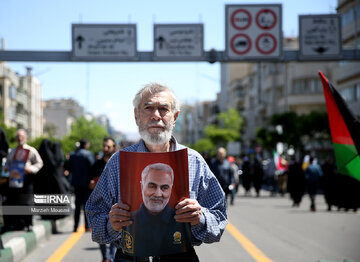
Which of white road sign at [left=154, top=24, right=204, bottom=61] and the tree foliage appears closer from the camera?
white road sign at [left=154, top=24, right=204, bottom=61]

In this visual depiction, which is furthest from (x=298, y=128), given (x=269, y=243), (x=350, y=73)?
(x=269, y=243)

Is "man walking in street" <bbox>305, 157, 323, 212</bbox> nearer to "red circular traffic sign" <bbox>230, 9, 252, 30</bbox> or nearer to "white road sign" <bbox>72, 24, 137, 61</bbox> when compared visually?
"red circular traffic sign" <bbox>230, 9, 252, 30</bbox>

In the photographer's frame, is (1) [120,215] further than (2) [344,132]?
No

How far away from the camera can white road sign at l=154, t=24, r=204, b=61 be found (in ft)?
61.0

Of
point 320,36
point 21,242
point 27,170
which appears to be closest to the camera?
point 21,242

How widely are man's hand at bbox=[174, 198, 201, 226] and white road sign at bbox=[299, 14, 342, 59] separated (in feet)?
54.2

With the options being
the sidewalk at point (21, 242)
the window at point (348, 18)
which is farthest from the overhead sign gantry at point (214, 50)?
the window at point (348, 18)

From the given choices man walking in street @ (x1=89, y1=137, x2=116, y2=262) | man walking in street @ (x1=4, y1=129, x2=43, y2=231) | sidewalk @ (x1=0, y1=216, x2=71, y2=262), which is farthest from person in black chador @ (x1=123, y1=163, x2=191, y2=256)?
man walking in street @ (x1=4, y1=129, x2=43, y2=231)

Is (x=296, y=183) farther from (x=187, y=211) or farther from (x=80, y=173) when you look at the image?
(x=187, y=211)

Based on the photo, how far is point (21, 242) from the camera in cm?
885

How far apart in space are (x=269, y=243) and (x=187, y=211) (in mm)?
7971

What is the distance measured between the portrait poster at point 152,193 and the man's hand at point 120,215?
0.10 feet

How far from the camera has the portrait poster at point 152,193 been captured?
3.13 m

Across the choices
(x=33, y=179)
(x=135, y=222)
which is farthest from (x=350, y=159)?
(x=33, y=179)
